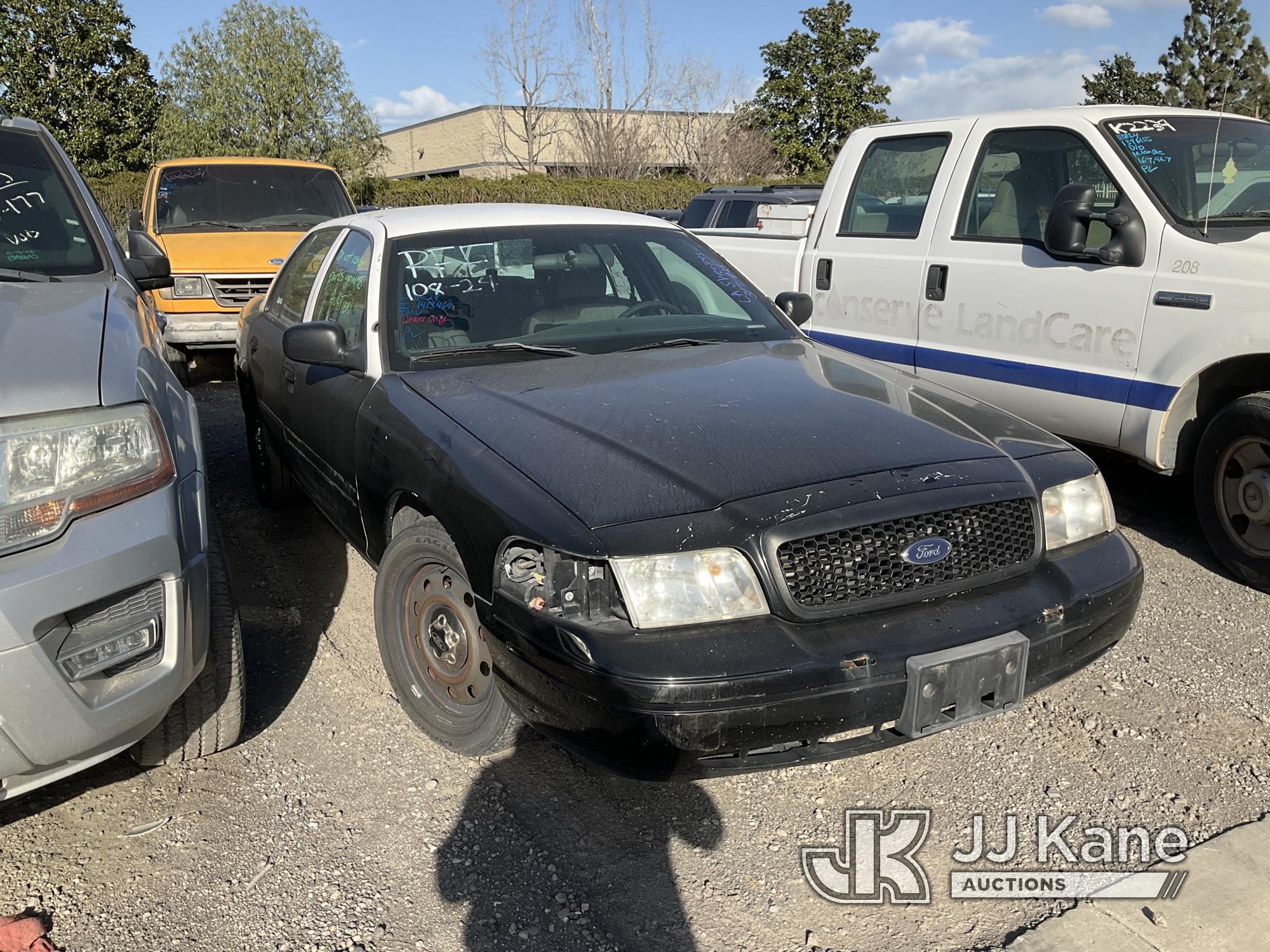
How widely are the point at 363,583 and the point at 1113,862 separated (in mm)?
3173

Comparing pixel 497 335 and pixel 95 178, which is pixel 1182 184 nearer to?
pixel 497 335

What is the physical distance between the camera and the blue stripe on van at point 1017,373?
459cm

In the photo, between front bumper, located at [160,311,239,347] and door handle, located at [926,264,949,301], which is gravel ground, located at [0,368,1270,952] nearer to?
door handle, located at [926,264,949,301]

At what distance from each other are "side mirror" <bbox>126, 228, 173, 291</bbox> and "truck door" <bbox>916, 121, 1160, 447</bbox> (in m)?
3.68

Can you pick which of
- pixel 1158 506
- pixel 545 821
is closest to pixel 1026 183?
pixel 1158 506

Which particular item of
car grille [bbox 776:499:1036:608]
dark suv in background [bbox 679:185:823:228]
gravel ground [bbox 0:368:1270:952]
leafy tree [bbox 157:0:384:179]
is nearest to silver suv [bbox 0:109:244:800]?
gravel ground [bbox 0:368:1270:952]

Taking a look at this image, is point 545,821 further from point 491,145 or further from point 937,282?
point 491,145

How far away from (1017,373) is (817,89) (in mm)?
33934

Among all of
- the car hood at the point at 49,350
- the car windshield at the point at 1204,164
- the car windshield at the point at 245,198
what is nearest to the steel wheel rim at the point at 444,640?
the car hood at the point at 49,350

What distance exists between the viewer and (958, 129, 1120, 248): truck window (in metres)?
4.95

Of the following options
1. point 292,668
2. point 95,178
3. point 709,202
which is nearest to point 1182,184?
point 292,668

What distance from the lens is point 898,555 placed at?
8.52 feet

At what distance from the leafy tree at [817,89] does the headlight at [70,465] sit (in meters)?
35.1

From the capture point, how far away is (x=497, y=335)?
12.4 feet
